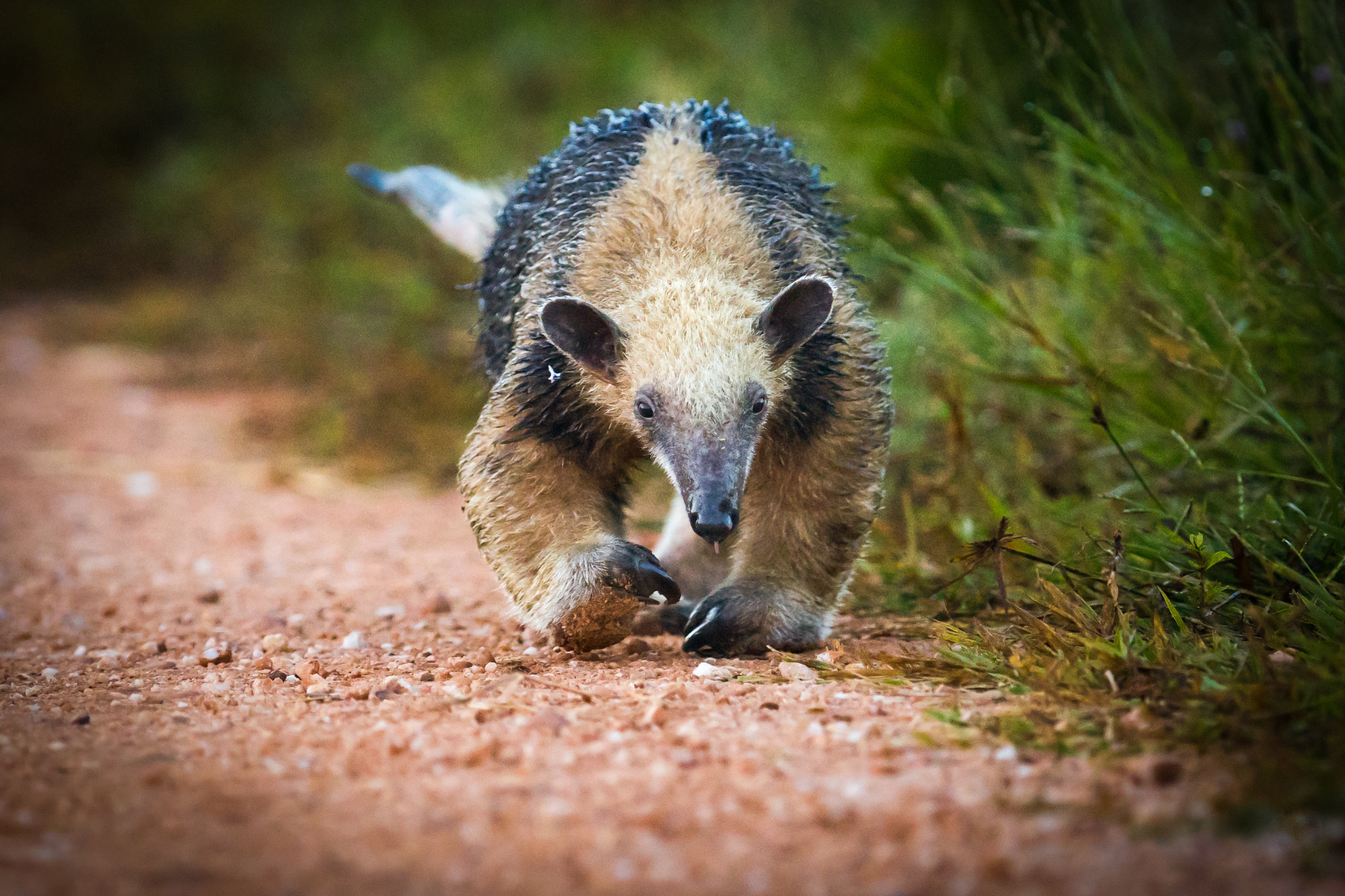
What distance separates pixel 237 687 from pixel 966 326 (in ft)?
11.2

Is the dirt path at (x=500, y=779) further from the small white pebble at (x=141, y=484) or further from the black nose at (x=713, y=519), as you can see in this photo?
the small white pebble at (x=141, y=484)

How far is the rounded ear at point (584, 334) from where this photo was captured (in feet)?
10.5

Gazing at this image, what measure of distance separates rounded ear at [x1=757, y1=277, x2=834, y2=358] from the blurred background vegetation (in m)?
0.74

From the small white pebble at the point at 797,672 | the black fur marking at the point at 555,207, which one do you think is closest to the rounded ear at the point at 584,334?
the black fur marking at the point at 555,207

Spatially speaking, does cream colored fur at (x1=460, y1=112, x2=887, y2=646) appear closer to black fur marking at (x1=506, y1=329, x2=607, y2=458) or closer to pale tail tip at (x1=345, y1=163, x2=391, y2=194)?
black fur marking at (x1=506, y1=329, x2=607, y2=458)

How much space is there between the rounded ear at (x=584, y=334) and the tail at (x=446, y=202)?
4.96 ft

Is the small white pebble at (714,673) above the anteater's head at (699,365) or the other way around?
the other way around

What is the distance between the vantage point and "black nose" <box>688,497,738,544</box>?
299cm

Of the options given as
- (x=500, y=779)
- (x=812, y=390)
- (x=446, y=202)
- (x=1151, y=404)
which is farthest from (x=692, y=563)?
(x=500, y=779)

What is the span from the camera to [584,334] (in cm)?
329

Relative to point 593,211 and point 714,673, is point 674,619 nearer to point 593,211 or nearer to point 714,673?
point 714,673

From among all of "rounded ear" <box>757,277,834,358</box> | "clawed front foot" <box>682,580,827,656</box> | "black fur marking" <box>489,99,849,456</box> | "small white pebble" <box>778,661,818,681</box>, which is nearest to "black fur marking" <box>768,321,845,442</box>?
"black fur marking" <box>489,99,849,456</box>

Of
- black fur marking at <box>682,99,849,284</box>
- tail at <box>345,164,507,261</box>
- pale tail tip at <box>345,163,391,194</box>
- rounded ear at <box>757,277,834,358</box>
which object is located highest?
pale tail tip at <box>345,163,391,194</box>

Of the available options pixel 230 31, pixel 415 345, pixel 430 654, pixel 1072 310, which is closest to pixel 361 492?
pixel 415 345
